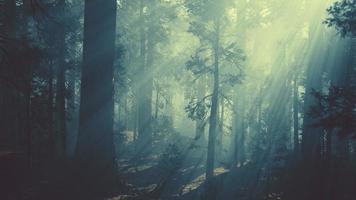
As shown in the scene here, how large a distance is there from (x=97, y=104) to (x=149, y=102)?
82.4 feet

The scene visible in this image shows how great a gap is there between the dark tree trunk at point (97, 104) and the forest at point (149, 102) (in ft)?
0.07

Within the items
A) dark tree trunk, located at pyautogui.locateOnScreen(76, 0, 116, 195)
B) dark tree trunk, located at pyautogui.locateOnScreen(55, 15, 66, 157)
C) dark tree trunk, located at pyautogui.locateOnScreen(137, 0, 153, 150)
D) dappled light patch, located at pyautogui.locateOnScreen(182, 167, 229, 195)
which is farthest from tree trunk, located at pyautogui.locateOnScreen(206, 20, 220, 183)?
dark tree trunk, located at pyautogui.locateOnScreen(76, 0, 116, 195)

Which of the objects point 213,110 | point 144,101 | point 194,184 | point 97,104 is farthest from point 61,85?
point 97,104

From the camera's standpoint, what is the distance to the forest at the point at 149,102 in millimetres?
8492

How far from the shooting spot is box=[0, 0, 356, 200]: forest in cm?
849

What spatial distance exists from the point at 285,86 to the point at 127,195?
27880mm

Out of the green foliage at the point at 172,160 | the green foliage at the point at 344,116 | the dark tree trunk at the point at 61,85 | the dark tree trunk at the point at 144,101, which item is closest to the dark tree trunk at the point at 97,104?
the green foliage at the point at 344,116

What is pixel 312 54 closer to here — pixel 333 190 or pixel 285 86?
pixel 333 190

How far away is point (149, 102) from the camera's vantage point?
110 feet

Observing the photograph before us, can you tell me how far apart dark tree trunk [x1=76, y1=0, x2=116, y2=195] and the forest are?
2 centimetres

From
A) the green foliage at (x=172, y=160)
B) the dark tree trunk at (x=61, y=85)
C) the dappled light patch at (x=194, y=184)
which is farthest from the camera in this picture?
the dark tree trunk at (x=61, y=85)

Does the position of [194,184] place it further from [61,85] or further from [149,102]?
[149,102]

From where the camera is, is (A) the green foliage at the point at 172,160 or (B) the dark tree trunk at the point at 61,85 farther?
(B) the dark tree trunk at the point at 61,85

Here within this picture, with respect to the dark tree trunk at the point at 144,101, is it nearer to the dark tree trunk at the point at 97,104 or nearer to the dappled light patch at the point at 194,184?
the dappled light patch at the point at 194,184
